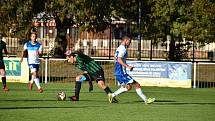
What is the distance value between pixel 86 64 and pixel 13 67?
470 inches

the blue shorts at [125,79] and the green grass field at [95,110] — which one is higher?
the blue shorts at [125,79]

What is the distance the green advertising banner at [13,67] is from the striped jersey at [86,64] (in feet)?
38.6

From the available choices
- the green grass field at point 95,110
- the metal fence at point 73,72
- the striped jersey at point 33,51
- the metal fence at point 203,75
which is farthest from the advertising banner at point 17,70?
the green grass field at point 95,110

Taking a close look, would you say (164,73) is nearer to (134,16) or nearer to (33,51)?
(33,51)

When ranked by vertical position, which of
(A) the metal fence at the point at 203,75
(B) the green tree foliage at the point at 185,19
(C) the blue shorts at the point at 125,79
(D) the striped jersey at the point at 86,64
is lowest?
(A) the metal fence at the point at 203,75

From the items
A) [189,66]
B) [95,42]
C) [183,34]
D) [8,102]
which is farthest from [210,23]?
[95,42]

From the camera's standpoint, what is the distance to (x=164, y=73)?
28.5 m

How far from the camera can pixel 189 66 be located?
28109mm

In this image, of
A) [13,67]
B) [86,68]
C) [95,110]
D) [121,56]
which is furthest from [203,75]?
[95,110]

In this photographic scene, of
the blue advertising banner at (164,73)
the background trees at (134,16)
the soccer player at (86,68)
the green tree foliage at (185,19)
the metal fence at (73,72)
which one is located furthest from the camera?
the background trees at (134,16)

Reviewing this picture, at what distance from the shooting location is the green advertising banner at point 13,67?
29656mm

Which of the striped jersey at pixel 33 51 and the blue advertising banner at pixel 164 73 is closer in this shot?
the striped jersey at pixel 33 51

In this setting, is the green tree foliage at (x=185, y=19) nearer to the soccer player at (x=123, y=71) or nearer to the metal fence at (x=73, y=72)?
the metal fence at (x=73, y=72)

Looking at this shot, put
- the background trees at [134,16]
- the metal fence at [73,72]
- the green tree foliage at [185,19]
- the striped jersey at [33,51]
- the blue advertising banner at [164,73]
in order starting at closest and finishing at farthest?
the striped jersey at [33,51] < the blue advertising banner at [164,73] < the metal fence at [73,72] < the green tree foliage at [185,19] < the background trees at [134,16]
